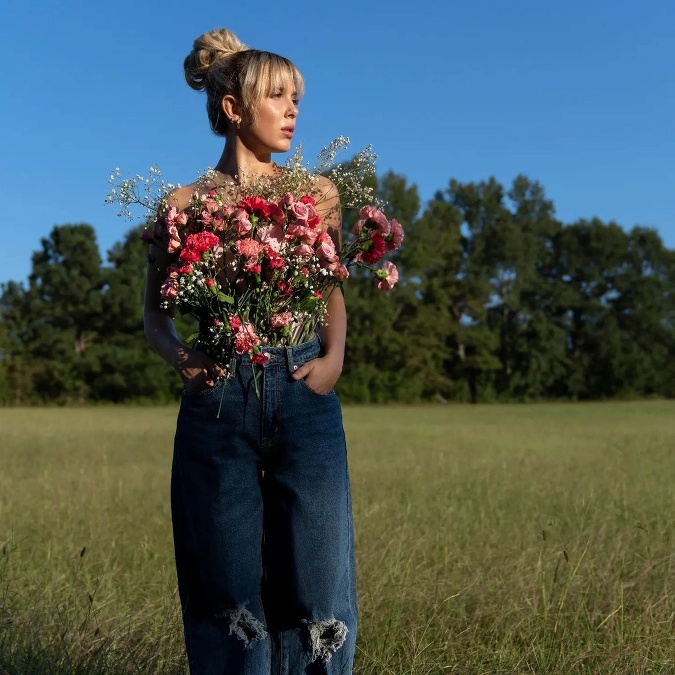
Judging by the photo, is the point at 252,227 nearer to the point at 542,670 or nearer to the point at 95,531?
the point at 542,670

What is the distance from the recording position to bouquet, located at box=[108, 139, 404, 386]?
2.79 m

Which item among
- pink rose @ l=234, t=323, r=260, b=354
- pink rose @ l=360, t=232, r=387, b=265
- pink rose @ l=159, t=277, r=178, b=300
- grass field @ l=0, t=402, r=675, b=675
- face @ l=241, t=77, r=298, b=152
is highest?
face @ l=241, t=77, r=298, b=152

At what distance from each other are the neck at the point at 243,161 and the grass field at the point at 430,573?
A: 2123 mm

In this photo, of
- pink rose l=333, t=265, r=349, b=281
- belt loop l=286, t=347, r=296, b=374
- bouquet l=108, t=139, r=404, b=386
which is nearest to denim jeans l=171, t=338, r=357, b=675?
belt loop l=286, t=347, r=296, b=374

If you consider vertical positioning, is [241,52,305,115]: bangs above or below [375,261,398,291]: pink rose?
above

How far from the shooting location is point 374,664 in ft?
13.0

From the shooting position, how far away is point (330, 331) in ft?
9.76

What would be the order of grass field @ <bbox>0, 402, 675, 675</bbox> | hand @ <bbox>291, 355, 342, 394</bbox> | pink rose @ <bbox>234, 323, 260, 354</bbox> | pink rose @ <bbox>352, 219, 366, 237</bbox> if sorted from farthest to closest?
grass field @ <bbox>0, 402, 675, 675</bbox> < pink rose @ <bbox>352, 219, 366, 237</bbox> < hand @ <bbox>291, 355, 342, 394</bbox> < pink rose @ <bbox>234, 323, 260, 354</bbox>

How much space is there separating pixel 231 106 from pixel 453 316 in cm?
5464

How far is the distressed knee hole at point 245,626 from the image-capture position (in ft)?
9.49

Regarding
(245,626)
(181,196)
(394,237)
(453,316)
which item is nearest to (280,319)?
(394,237)

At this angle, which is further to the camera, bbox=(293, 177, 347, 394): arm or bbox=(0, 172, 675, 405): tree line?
bbox=(0, 172, 675, 405): tree line

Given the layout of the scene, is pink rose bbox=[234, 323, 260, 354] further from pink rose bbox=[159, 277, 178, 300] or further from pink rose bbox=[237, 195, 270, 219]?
pink rose bbox=[237, 195, 270, 219]

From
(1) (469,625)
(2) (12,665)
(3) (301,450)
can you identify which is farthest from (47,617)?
(3) (301,450)
